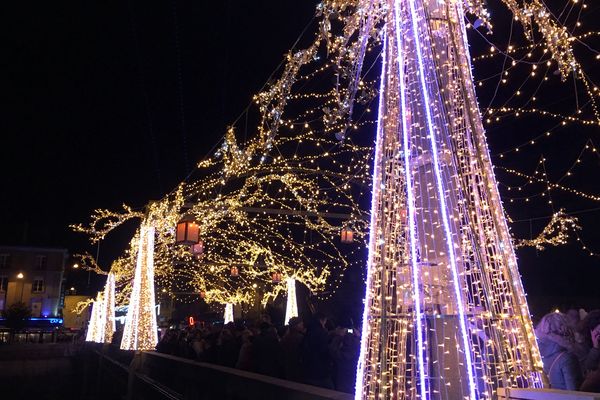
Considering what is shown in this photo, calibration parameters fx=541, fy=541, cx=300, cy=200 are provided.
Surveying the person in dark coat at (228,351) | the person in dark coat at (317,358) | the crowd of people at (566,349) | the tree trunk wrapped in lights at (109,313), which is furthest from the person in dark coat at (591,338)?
the tree trunk wrapped in lights at (109,313)

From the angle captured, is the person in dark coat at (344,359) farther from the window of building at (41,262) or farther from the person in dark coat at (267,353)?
the window of building at (41,262)

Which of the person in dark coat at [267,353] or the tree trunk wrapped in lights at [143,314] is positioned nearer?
the person in dark coat at [267,353]

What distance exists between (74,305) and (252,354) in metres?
67.9

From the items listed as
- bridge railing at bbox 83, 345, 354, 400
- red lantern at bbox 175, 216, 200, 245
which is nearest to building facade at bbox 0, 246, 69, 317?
bridge railing at bbox 83, 345, 354, 400

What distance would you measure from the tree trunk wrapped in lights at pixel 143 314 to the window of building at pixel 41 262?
51085mm

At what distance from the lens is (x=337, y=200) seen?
18422 millimetres

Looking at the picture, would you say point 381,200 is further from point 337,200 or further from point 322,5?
point 337,200

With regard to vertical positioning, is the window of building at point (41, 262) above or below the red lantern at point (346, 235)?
above

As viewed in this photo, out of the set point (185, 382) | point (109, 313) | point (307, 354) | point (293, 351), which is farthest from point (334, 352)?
point (109, 313)

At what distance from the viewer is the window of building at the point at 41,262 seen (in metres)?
58.7

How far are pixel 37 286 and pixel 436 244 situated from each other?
62.7 m

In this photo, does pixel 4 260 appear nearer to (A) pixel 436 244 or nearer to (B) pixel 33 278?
(B) pixel 33 278

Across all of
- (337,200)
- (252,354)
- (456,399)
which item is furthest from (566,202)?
(456,399)

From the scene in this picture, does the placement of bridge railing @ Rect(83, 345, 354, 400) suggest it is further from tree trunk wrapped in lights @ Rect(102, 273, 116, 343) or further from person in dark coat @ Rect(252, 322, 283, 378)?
tree trunk wrapped in lights @ Rect(102, 273, 116, 343)
